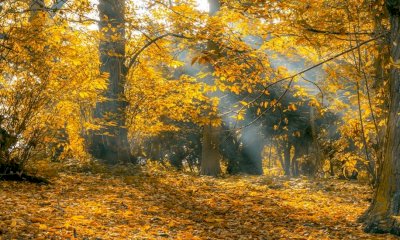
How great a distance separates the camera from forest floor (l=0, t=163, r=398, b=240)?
5.44 meters

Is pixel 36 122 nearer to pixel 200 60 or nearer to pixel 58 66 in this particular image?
pixel 58 66

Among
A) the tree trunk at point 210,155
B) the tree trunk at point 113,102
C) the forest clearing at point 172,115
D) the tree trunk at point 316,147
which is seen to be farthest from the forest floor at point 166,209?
the tree trunk at point 316,147

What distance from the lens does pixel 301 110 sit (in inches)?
741

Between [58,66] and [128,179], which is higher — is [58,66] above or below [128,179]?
above

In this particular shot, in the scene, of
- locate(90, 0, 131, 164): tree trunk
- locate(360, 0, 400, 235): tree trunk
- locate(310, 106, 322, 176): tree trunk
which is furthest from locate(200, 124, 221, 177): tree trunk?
locate(360, 0, 400, 235): tree trunk

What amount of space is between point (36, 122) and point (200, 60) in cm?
449

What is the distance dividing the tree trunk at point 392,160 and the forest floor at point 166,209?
0.86 feet

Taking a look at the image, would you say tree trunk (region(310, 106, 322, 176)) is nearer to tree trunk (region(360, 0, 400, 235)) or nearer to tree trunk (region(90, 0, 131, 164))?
tree trunk (region(90, 0, 131, 164))

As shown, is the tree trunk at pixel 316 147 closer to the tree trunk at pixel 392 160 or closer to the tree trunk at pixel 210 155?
the tree trunk at pixel 210 155

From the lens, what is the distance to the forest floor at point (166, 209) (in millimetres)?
5438

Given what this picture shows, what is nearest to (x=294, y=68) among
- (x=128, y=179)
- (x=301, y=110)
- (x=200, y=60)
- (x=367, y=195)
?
(x=301, y=110)

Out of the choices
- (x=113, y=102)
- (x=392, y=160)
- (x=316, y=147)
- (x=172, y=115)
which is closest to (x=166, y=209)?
(x=392, y=160)

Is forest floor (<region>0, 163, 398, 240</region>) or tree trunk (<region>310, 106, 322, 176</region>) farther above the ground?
tree trunk (<region>310, 106, 322, 176</region>)

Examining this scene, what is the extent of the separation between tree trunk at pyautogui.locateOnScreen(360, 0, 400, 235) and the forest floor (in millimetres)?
263
